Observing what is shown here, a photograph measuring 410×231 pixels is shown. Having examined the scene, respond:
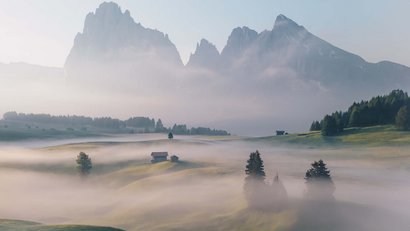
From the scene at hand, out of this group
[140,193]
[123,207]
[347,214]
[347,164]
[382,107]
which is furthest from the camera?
[382,107]

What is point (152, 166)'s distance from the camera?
120125 mm

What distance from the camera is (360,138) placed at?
132875mm

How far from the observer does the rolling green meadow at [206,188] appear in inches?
2552

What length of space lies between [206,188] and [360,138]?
69.8 m

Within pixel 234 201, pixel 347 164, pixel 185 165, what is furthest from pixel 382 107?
pixel 234 201

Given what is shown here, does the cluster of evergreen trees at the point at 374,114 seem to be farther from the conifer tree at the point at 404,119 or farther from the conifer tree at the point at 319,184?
the conifer tree at the point at 319,184

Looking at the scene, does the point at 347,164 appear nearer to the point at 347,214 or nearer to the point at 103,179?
the point at 347,214

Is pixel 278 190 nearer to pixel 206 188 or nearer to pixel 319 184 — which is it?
pixel 319 184

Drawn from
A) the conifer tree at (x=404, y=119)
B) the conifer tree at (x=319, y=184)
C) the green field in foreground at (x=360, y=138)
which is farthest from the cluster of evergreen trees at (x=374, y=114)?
the conifer tree at (x=319, y=184)

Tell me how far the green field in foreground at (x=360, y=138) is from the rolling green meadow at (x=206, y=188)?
356mm

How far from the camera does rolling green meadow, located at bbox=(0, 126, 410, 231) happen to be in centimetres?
6481

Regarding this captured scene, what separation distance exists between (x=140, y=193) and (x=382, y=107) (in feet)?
352

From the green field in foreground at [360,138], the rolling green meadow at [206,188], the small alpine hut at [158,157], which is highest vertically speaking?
the green field in foreground at [360,138]

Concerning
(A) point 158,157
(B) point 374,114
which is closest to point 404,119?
(B) point 374,114
